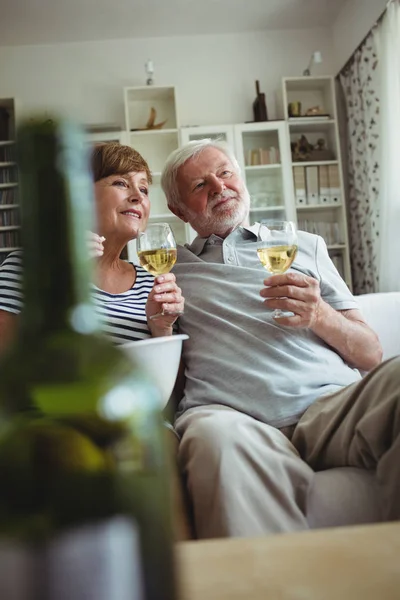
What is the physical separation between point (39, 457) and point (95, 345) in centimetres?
6

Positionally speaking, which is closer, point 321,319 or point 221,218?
point 321,319

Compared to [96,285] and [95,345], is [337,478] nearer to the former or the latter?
[96,285]

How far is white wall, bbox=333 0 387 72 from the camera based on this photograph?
4.39 meters

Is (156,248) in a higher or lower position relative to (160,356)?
higher

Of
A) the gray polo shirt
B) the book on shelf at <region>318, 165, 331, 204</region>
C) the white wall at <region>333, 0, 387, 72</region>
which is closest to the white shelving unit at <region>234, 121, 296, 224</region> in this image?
the book on shelf at <region>318, 165, 331, 204</region>

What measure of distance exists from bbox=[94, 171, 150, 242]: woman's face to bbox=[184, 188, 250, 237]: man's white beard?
0.19m

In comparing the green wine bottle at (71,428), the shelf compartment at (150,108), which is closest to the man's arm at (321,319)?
the green wine bottle at (71,428)

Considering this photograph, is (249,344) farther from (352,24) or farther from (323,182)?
(352,24)

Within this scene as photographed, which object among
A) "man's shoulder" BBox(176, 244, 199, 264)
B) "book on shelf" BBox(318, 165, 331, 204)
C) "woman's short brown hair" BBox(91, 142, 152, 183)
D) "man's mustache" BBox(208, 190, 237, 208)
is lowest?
"man's shoulder" BBox(176, 244, 199, 264)

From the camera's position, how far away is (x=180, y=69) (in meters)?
5.20

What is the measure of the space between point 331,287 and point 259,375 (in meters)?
0.37

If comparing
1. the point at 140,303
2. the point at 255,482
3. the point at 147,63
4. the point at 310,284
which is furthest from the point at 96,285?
the point at 147,63

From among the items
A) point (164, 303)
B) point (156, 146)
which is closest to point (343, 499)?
point (164, 303)

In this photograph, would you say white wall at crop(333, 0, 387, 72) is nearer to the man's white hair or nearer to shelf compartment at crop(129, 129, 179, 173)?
shelf compartment at crop(129, 129, 179, 173)
